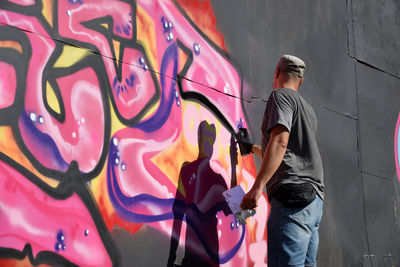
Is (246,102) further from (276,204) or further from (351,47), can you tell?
(351,47)

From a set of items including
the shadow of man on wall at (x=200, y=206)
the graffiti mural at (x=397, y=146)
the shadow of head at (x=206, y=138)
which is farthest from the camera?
the graffiti mural at (x=397, y=146)

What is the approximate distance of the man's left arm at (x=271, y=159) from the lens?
3.08m

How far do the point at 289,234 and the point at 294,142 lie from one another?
547 millimetres

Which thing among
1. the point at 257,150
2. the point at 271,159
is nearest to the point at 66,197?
the point at 271,159

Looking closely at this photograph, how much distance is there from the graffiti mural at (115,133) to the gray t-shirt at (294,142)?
64 cm

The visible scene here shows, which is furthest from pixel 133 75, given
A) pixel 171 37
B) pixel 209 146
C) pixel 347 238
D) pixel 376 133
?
pixel 376 133

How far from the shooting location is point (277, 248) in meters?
3.04

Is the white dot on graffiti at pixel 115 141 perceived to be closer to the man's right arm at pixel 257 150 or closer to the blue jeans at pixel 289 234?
the blue jeans at pixel 289 234

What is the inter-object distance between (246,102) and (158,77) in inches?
35.1

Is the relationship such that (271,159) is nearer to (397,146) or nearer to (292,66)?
(292,66)

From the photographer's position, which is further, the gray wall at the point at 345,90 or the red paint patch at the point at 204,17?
the gray wall at the point at 345,90

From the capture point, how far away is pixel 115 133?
10.7 ft

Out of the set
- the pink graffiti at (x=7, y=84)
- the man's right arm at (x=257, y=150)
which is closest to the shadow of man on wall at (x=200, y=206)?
the man's right arm at (x=257, y=150)

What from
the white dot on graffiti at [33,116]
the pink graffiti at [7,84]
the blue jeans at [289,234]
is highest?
the pink graffiti at [7,84]
